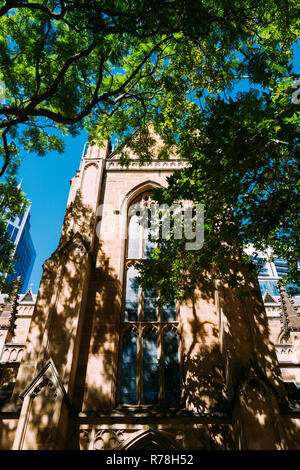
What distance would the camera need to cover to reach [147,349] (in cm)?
846

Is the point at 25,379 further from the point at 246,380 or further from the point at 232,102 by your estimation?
the point at 232,102

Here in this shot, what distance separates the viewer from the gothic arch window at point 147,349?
7719 millimetres

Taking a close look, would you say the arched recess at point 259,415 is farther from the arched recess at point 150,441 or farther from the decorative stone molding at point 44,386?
the decorative stone molding at point 44,386

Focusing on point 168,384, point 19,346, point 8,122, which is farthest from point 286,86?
point 19,346

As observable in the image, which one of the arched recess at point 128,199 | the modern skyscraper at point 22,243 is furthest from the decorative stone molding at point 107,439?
the modern skyscraper at point 22,243

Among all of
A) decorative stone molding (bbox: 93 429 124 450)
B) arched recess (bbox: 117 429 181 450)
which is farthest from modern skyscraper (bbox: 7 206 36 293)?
arched recess (bbox: 117 429 181 450)

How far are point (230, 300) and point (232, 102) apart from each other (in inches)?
197

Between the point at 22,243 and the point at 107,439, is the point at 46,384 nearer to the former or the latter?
the point at 107,439

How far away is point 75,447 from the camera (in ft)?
21.1

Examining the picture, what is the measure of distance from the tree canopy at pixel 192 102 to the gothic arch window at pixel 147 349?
1.77 m

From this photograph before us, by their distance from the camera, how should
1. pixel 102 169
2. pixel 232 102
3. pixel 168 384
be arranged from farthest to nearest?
pixel 102 169 → pixel 168 384 → pixel 232 102

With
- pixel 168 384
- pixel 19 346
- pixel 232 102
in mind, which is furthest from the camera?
pixel 19 346

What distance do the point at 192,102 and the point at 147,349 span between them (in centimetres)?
831
